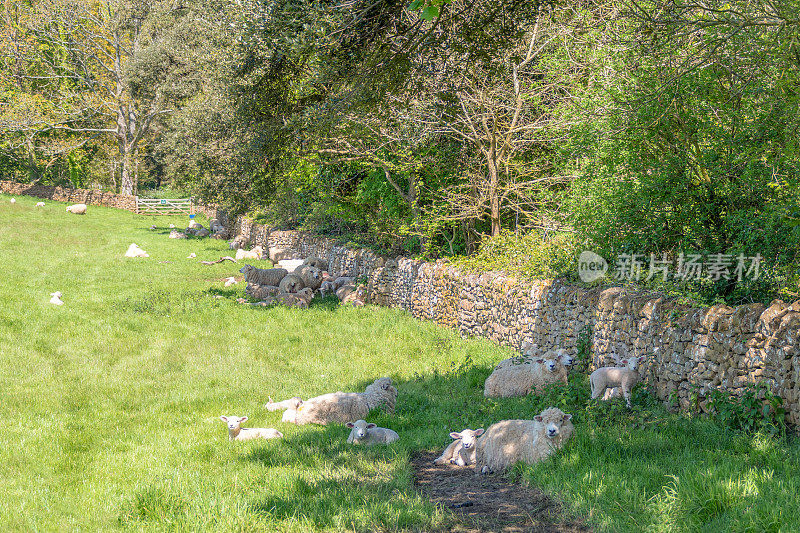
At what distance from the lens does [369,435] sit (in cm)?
848

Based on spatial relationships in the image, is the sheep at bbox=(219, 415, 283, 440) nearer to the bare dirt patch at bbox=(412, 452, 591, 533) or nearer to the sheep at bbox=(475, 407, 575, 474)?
the bare dirt patch at bbox=(412, 452, 591, 533)

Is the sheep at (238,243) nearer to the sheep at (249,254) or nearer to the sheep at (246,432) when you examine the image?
the sheep at (249,254)

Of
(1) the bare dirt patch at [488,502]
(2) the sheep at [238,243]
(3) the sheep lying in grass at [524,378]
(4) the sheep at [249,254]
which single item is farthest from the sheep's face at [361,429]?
(2) the sheep at [238,243]

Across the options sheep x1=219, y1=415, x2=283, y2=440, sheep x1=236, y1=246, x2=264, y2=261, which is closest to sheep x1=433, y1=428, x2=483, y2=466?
sheep x1=219, y1=415, x2=283, y2=440

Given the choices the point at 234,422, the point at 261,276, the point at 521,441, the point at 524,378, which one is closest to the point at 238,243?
the point at 261,276

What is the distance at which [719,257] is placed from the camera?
9.69 m

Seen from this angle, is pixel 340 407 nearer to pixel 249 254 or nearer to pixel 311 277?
pixel 311 277

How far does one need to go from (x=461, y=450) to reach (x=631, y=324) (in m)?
4.00

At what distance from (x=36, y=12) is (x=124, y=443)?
169 feet

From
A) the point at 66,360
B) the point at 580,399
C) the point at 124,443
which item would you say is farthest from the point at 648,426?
the point at 66,360

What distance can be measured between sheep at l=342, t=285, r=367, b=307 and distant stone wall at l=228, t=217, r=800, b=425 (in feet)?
2.86

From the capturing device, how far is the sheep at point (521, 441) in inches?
281

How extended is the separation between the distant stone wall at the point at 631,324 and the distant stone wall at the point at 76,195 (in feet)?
132

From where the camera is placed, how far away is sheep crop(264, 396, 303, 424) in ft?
31.5
